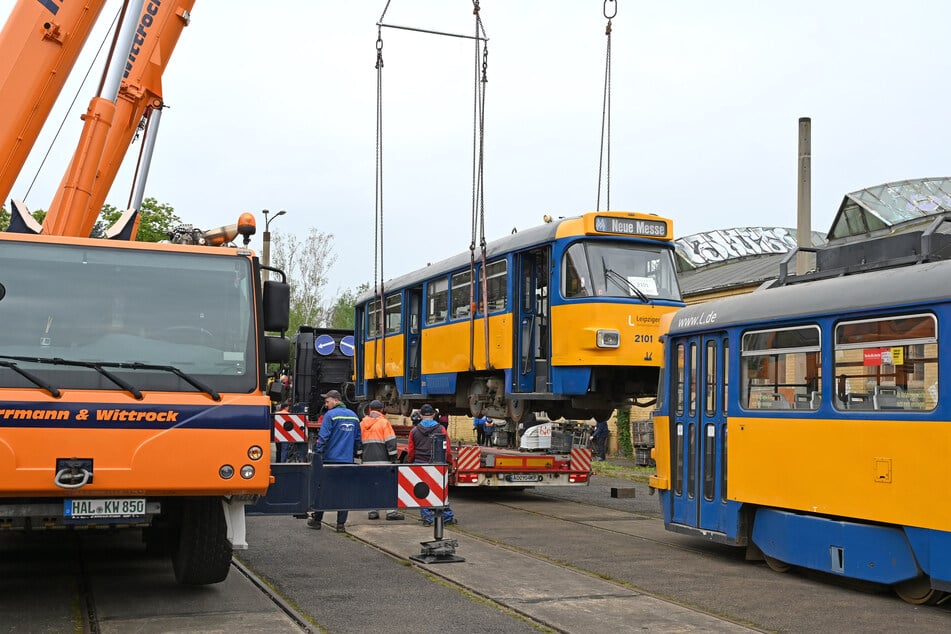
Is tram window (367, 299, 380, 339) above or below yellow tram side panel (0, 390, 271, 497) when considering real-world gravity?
above

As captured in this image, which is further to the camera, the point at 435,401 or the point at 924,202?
the point at 924,202

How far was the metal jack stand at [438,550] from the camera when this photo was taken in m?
10.8

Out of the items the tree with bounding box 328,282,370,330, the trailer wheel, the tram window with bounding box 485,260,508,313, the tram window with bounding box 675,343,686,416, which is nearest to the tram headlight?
the tram window with bounding box 485,260,508,313

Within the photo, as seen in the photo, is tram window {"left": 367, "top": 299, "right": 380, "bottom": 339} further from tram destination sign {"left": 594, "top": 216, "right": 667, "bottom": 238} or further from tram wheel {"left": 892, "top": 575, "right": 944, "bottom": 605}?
tram wheel {"left": 892, "top": 575, "right": 944, "bottom": 605}

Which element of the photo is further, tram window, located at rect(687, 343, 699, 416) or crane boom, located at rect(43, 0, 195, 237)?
tram window, located at rect(687, 343, 699, 416)

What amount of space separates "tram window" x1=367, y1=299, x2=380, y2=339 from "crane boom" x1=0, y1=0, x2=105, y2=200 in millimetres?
12786

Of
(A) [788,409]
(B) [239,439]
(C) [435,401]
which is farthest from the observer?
(C) [435,401]

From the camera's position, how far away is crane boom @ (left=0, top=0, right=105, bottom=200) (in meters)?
10.3

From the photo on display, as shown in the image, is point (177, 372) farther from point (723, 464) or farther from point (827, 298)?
point (723, 464)

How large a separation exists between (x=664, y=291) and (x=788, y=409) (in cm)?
520

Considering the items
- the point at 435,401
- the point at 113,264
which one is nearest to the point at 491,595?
the point at 113,264

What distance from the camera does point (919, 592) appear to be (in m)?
8.98

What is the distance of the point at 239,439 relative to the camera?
26.2ft

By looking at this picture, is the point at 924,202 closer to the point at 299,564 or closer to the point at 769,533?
the point at 769,533
